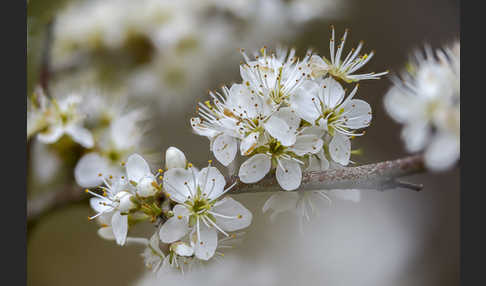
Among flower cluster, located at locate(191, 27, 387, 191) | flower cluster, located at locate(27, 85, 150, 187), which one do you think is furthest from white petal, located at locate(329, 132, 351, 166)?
flower cluster, located at locate(27, 85, 150, 187)

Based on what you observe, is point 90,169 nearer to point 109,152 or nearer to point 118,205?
point 109,152

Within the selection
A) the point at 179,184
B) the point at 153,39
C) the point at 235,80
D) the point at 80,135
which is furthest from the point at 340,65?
the point at 153,39

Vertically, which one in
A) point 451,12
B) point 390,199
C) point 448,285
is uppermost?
point 451,12

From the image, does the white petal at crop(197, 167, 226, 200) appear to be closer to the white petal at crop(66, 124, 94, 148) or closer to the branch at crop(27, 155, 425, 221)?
the branch at crop(27, 155, 425, 221)

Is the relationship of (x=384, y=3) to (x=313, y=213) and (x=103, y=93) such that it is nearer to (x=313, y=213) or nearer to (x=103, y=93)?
(x=313, y=213)

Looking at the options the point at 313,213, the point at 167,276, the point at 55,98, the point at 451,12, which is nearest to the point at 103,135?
the point at 55,98

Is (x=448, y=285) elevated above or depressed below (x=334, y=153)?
below

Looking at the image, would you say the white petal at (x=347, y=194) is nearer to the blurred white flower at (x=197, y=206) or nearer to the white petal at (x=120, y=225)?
the blurred white flower at (x=197, y=206)
